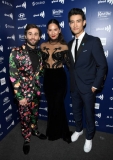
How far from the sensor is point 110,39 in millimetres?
2879

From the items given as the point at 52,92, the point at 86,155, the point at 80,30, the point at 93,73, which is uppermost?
the point at 80,30

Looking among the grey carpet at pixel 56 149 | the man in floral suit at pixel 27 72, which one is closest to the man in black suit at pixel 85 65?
the grey carpet at pixel 56 149

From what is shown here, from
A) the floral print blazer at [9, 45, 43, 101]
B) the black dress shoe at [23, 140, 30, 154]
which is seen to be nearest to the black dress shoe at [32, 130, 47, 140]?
the black dress shoe at [23, 140, 30, 154]

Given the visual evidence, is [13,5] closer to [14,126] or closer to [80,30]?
[80,30]

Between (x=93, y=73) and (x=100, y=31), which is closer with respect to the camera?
(x=93, y=73)

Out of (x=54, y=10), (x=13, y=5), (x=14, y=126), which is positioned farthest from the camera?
(x=14, y=126)

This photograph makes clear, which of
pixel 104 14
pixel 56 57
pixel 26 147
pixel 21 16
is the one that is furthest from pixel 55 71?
pixel 21 16

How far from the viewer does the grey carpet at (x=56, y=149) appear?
2.62 metres

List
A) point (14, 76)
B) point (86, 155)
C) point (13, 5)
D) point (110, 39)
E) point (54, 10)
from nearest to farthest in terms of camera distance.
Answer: point (14, 76)
point (86, 155)
point (110, 39)
point (54, 10)
point (13, 5)

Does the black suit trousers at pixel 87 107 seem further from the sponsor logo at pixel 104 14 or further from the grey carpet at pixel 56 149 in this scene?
the sponsor logo at pixel 104 14

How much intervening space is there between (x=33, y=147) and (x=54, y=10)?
2.79 meters

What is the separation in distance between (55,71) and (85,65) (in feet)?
1.83

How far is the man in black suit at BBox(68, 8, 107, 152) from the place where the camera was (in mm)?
2348

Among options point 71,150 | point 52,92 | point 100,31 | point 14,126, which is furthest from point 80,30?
point 14,126
